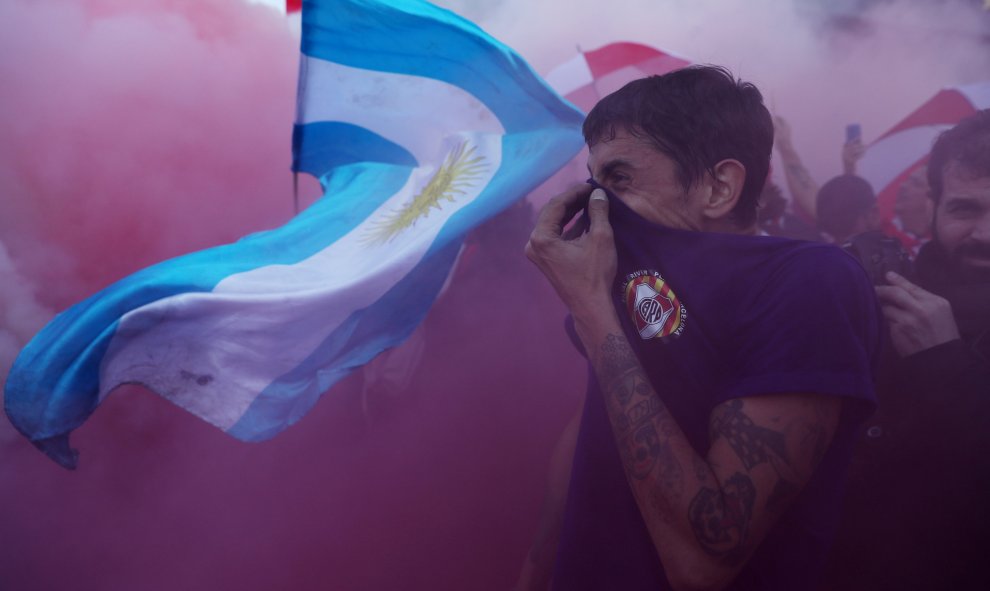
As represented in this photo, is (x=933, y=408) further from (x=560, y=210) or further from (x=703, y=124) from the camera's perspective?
(x=560, y=210)

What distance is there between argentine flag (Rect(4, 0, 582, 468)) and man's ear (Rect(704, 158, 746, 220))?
94 centimetres

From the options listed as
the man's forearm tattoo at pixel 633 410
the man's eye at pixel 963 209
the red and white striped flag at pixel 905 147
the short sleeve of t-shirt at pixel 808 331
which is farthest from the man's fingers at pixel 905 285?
the red and white striped flag at pixel 905 147

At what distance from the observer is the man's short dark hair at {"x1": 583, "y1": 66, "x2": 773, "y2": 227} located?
1206mm

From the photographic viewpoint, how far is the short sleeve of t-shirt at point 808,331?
0.85 m

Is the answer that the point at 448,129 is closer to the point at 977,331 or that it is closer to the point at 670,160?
the point at 670,160

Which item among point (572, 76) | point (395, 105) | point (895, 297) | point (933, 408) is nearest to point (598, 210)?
point (895, 297)

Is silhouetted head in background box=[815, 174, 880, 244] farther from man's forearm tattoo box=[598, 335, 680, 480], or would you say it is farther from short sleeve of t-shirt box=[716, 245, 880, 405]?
man's forearm tattoo box=[598, 335, 680, 480]

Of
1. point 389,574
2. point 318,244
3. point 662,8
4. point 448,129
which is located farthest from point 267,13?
point 662,8

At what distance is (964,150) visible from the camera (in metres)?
1.69

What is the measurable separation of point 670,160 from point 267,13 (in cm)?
284

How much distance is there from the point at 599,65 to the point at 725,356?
3.31 meters

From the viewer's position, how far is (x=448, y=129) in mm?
2387

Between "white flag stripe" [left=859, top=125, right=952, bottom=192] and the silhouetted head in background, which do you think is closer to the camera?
the silhouetted head in background

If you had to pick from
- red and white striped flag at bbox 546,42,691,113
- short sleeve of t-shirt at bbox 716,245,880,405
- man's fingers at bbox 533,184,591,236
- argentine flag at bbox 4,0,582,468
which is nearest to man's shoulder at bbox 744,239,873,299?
short sleeve of t-shirt at bbox 716,245,880,405
